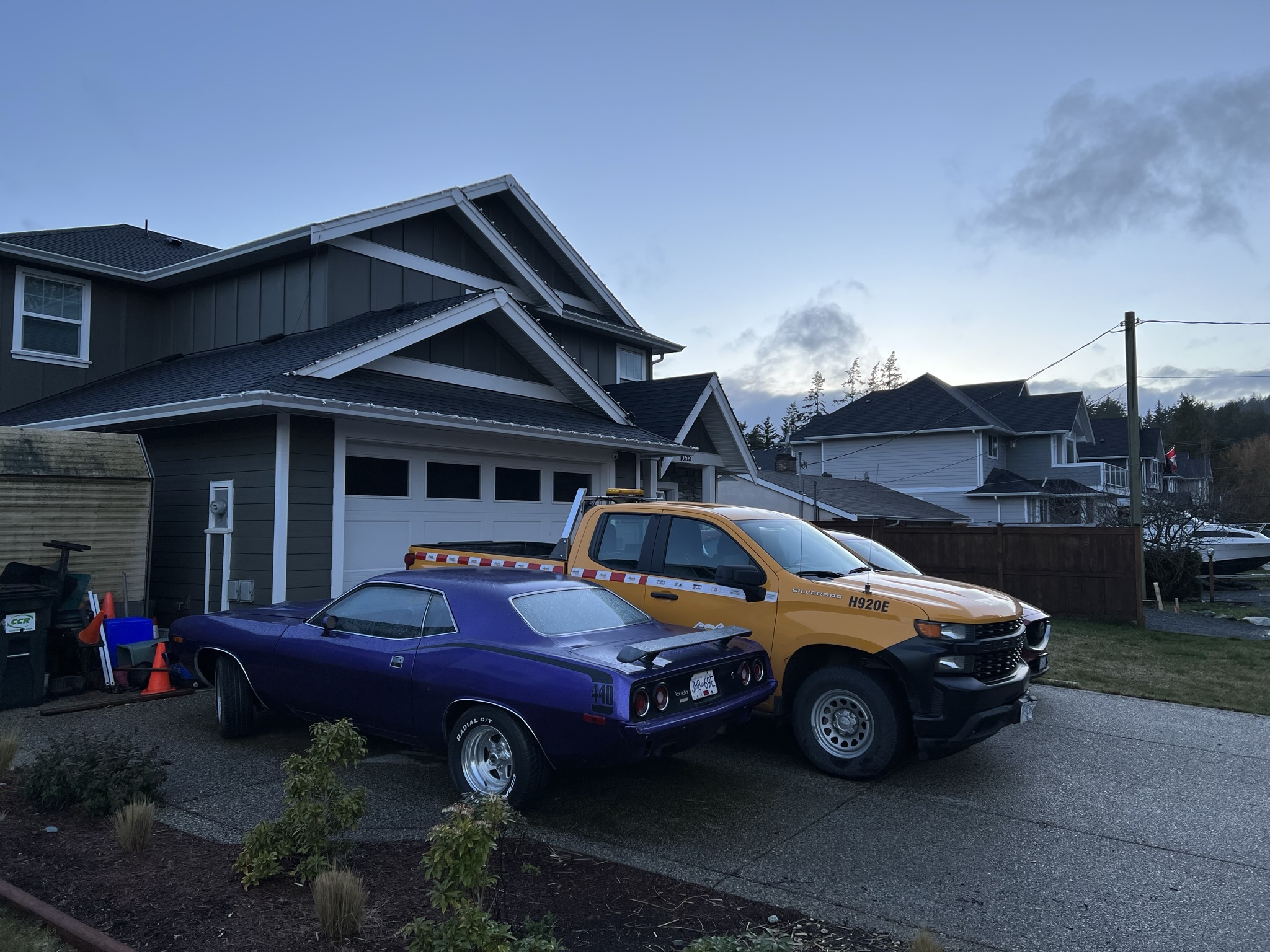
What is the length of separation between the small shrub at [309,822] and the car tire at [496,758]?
36.0 inches

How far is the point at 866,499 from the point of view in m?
29.8

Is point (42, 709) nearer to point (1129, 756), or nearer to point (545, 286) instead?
point (1129, 756)

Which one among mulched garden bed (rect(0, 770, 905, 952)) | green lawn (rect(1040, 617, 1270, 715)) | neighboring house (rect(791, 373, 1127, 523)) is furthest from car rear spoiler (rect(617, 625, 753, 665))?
neighboring house (rect(791, 373, 1127, 523))

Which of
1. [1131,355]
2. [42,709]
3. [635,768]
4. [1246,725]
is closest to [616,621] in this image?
[635,768]

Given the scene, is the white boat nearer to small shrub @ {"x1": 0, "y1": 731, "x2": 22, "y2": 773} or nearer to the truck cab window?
the truck cab window

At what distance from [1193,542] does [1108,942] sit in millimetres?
20134

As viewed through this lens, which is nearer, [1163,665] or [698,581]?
[698,581]

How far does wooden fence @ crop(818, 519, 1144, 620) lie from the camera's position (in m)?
15.2

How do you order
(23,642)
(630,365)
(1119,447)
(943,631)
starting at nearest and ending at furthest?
1. (943,631)
2. (23,642)
3. (630,365)
4. (1119,447)

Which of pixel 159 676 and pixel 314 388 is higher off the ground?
pixel 314 388

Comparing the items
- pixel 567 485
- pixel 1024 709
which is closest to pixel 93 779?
pixel 1024 709

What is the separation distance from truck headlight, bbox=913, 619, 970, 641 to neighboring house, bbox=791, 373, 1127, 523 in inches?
1175

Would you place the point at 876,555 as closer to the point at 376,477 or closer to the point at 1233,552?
the point at 376,477

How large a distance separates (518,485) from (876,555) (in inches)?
222
